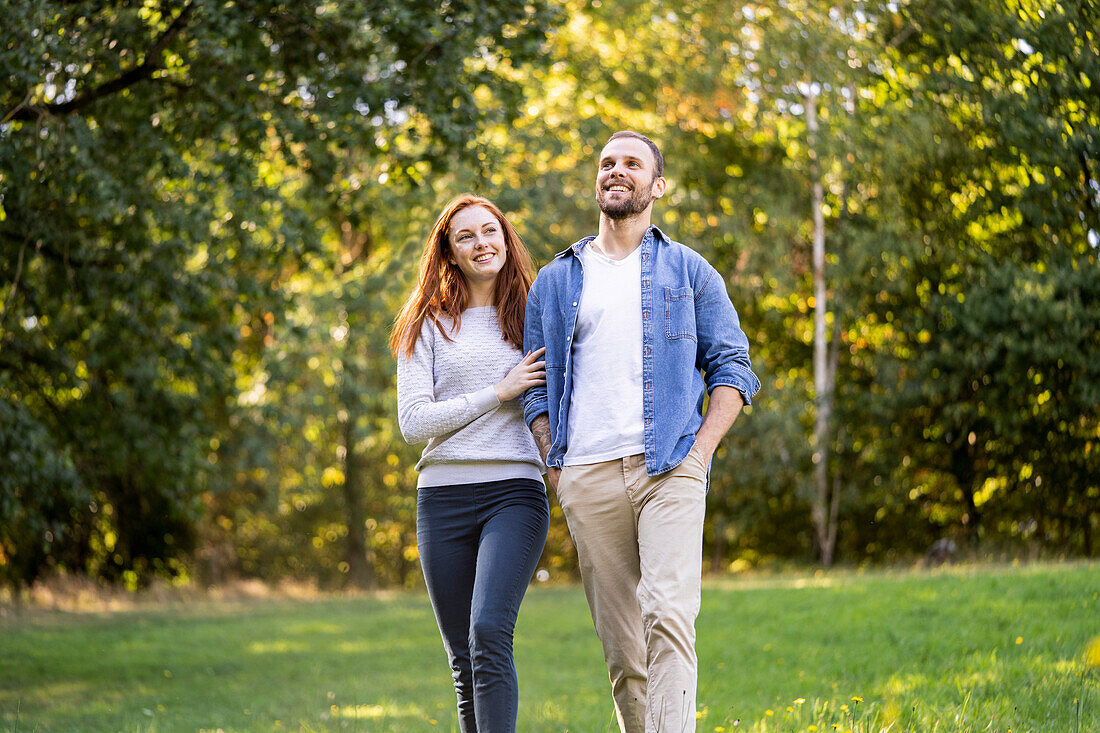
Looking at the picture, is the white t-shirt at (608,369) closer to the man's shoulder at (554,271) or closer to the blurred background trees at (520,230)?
the man's shoulder at (554,271)

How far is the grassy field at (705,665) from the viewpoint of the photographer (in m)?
5.46

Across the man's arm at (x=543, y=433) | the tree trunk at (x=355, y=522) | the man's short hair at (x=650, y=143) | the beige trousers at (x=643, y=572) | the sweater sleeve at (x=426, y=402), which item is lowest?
the tree trunk at (x=355, y=522)

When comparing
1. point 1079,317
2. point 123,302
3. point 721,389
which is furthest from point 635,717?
point 1079,317

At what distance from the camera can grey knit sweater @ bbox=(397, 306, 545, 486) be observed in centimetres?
378

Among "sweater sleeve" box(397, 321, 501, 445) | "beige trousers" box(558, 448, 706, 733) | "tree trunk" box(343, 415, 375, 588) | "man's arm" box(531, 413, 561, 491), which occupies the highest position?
"sweater sleeve" box(397, 321, 501, 445)

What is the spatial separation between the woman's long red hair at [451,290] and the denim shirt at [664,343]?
0.66ft

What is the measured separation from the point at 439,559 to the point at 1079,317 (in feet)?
40.3

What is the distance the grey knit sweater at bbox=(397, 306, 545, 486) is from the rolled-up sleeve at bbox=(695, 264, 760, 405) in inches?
27.7

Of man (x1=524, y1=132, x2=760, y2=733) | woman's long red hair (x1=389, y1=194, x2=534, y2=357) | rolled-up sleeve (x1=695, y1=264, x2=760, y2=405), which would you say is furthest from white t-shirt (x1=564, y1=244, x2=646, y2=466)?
woman's long red hair (x1=389, y1=194, x2=534, y2=357)

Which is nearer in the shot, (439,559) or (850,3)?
(439,559)

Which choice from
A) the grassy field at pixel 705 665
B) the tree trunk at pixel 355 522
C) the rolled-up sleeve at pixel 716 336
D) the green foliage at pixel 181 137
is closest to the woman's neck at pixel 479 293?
the rolled-up sleeve at pixel 716 336

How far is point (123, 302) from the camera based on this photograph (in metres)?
10.3

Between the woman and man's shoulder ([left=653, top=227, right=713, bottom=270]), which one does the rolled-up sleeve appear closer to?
man's shoulder ([left=653, top=227, right=713, bottom=270])

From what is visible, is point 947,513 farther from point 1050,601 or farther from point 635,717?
point 635,717
